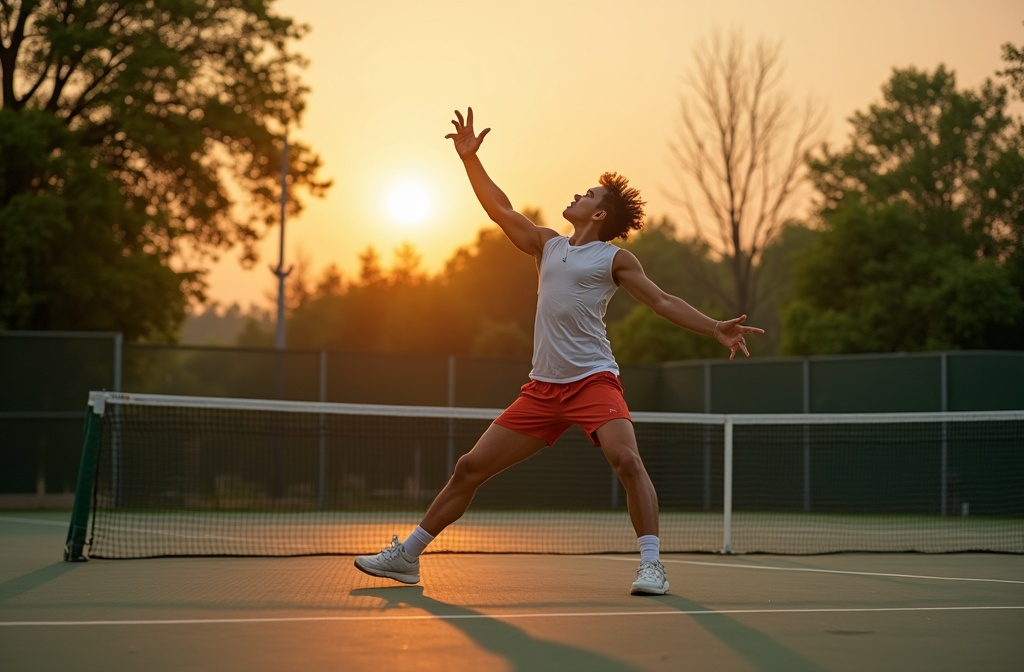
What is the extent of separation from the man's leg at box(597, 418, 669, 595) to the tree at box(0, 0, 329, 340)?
59.7ft

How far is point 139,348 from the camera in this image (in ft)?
65.7

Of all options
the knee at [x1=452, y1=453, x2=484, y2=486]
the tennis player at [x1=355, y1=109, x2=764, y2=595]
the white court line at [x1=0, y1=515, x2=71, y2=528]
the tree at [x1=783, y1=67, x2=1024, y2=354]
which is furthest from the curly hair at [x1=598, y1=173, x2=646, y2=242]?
the tree at [x1=783, y1=67, x2=1024, y2=354]

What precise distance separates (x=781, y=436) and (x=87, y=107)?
1365 centimetres

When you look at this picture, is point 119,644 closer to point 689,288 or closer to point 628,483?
point 628,483

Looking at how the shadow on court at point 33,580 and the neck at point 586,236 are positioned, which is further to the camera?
the neck at point 586,236

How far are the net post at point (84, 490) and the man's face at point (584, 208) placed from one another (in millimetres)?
3544

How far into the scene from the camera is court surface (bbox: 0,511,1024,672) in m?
4.40

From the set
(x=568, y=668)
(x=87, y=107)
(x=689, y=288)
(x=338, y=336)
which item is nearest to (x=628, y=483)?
(x=568, y=668)

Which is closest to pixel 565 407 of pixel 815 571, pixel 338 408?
pixel 815 571

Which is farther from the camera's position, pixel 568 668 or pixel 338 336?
pixel 338 336

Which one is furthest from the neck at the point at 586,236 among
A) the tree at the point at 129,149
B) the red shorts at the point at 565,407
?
the tree at the point at 129,149

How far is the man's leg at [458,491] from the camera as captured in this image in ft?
21.6

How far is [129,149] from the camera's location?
25.3 m

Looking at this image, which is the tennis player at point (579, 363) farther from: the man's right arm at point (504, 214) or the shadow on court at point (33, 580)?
the shadow on court at point (33, 580)
